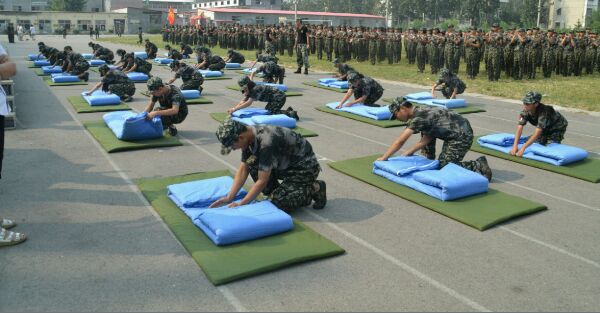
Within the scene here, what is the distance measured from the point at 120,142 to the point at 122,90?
4.98 meters

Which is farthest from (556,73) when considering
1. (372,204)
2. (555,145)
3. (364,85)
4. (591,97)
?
(372,204)

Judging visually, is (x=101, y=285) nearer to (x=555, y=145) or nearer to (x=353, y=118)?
(x=555, y=145)

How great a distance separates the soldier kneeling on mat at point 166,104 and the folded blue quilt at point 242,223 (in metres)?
4.07

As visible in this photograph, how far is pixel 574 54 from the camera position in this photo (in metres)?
19.3

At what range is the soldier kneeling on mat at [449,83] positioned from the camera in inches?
496

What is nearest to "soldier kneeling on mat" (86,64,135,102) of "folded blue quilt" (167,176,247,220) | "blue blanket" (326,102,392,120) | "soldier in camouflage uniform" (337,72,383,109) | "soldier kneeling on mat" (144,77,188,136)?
"soldier kneeling on mat" (144,77,188,136)

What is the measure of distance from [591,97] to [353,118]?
8290 mm

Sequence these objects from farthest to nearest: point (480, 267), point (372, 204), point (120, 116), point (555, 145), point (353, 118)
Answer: point (353, 118) → point (120, 116) → point (555, 145) → point (372, 204) → point (480, 267)

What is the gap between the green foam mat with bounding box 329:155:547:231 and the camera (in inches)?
215

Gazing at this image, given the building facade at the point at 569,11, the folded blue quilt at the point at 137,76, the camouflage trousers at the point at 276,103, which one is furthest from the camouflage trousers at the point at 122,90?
the building facade at the point at 569,11

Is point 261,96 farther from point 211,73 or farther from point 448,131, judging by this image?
point 211,73

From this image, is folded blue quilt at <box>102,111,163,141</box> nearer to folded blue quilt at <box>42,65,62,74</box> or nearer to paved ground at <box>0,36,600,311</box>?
paved ground at <box>0,36,600,311</box>

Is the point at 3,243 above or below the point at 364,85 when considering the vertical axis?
below

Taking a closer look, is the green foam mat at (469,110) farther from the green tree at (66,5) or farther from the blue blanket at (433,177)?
the green tree at (66,5)
